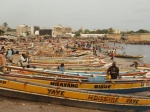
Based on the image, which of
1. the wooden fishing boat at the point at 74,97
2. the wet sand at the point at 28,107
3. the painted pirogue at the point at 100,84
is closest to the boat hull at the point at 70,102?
the wooden fishing boat at the point at 74,97

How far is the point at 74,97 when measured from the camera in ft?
40.8

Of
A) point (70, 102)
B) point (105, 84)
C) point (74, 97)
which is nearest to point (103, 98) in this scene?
point (74, 97)

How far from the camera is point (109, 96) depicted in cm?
1245

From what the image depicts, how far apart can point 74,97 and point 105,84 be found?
2743mm

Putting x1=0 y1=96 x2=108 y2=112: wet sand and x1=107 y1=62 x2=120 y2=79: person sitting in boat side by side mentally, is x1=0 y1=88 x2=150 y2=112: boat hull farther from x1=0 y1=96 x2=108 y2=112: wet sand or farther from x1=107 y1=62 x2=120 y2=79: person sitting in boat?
x1=107 y1=62 x2=120 y2=79: person sitting in boat

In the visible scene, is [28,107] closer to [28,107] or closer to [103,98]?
[28,107]

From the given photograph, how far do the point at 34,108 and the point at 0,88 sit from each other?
85.4 inches

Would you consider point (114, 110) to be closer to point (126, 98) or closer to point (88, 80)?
point (126, 98)

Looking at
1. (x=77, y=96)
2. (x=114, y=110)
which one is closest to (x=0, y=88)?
(x=77, y=96)

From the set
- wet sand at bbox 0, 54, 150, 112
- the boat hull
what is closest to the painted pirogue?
the boat hull

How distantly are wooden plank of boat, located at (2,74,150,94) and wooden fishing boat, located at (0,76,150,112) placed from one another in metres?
1.14

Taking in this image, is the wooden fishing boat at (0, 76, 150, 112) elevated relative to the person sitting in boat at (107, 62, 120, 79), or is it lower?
lower

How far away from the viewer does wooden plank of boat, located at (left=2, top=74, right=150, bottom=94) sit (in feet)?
46.4

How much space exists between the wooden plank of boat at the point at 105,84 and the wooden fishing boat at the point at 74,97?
1138 mm
